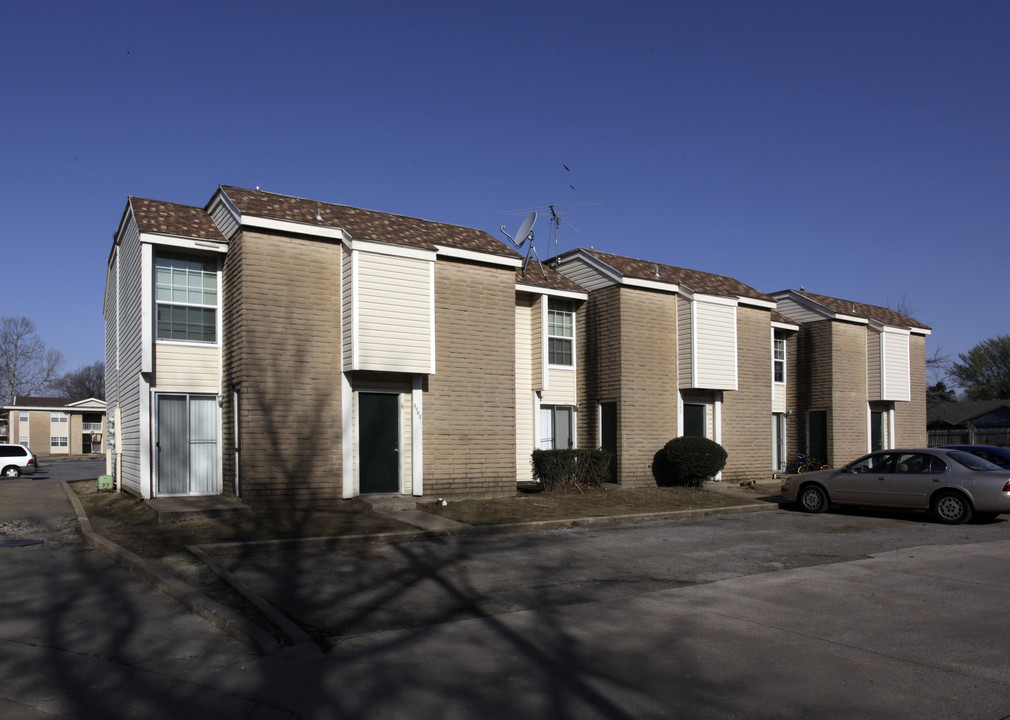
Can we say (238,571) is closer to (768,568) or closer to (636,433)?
(768,568)

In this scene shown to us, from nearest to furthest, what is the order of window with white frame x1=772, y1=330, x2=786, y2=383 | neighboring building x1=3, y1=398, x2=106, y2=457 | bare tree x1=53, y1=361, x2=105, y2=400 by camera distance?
window with white frame x1=772, y1=330, x2=786, y2=383
neighboring building x1=3, y1=398, x2=106, y2=457
bare tree x1=53, y1=361, x2=105, y2=400

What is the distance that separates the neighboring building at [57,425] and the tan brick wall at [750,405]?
4697 centimetres

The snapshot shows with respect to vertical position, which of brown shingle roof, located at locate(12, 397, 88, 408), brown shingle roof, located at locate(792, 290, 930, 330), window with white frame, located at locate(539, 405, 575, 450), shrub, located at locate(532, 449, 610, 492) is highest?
brown shingle roof, located at locate(792, 290, 930, 330)

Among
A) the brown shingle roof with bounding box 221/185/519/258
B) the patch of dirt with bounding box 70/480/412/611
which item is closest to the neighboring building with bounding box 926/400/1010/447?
the brown shingle roof with bounding box 221/185/519/258

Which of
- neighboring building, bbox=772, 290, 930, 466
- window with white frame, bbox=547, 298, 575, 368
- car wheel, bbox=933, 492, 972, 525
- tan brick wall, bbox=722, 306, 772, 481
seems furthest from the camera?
neighboring building, bbox=772, 290, 930, 466

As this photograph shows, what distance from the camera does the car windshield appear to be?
14.4 m

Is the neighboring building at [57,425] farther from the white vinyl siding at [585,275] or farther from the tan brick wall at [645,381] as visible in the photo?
the tan brick wall at [645,381]

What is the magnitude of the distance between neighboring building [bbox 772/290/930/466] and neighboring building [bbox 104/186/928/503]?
884 cm

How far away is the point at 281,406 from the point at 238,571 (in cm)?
537

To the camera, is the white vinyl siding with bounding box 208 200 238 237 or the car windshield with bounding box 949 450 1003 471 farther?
the white vinyl siding with bounding box 208 200 238 237

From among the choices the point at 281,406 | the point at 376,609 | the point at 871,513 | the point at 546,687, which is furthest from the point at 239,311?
the point at 871,513

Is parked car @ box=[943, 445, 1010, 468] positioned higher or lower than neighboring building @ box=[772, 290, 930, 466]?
lower

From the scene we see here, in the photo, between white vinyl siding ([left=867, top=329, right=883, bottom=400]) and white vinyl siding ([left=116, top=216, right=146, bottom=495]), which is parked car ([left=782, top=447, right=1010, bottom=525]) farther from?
white vinyl siding ([left=116, top=216, right=146, bottom=495])

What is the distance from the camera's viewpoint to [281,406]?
14594 millimetres
